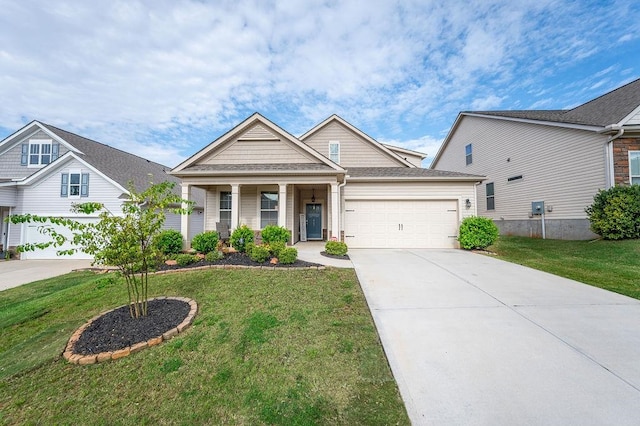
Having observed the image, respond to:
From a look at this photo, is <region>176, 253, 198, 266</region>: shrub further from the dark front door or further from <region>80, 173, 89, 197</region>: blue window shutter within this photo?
<region>80, 173, 89, 197</region>: blue window shutter

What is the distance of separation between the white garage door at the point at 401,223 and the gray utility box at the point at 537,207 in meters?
5.13

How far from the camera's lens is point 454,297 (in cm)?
476

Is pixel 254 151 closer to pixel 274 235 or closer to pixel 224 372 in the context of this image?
pixel 274 235

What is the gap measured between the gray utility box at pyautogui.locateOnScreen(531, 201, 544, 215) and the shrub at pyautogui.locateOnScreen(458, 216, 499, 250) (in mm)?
4692

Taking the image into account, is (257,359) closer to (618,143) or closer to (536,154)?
(618,143)

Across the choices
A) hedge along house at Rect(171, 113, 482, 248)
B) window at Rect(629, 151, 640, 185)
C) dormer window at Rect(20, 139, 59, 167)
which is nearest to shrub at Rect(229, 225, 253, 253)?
hedge along house at Rect(171, 113, 482, 248)

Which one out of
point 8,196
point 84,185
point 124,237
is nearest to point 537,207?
point 124,237

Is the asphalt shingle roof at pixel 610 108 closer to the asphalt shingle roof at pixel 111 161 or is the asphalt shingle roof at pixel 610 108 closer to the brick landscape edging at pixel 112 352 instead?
the brick landscape edging at pixel 112 352

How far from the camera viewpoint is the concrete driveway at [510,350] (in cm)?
215

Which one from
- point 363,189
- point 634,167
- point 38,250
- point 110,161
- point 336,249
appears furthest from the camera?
point 110,161

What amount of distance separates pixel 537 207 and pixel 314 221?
1140 centimetres

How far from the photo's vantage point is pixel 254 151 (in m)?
11.2

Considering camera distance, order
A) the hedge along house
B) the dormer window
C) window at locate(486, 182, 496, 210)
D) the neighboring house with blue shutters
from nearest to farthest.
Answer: the hedge along house → the neighboring house with blue shutters → the dormer window → window at locate(486, 182, 496, 210)

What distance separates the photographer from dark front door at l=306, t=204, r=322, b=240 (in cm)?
1342
